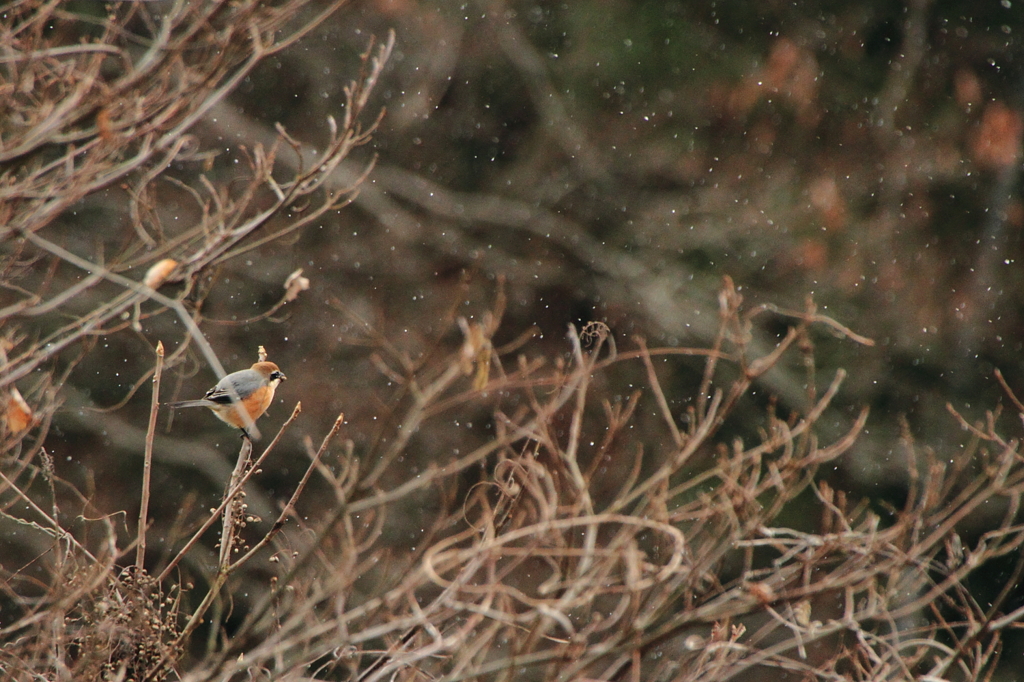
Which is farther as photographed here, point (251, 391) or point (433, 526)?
point (251, 391)

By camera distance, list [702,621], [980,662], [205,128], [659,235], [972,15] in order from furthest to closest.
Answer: [972,15] → [659,235] → [205,128] → [980,662] → [702,621]

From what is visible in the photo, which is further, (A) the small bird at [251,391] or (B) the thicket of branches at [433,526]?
(A) the small bird at [251,391]

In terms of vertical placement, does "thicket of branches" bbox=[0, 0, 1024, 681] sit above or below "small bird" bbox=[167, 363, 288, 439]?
above

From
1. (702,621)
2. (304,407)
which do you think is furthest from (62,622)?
(304,407)

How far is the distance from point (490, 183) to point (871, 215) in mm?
3694

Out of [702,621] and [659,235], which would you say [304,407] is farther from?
[702,621]

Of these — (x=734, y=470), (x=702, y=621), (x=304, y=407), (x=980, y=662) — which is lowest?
(x=304, y=407)

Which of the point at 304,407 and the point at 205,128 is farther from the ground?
the point at 205,128

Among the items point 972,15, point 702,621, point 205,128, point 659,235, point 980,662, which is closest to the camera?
point 702,621

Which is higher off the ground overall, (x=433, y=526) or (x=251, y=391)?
(x=433, y=526)

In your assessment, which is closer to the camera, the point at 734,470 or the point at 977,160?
the point at 734,470

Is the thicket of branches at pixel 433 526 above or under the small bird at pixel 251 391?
above

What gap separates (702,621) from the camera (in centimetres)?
200

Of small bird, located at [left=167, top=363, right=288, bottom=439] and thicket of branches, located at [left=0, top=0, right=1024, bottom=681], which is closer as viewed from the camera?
thicket of branches, located at [left=0, top=0, right=1024, bottom=681]
